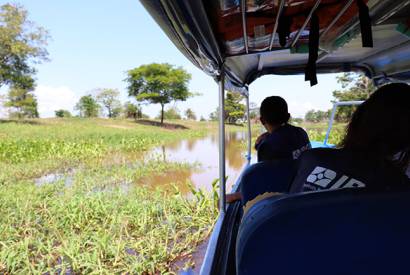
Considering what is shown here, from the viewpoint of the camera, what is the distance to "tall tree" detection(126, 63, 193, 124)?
97.7 feet

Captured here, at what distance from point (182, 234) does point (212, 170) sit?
527 centimetres

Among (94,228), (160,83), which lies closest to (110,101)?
(160,83)

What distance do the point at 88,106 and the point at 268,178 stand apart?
143 ft

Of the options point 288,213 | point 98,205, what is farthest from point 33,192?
point 288,213

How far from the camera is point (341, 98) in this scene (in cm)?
1902

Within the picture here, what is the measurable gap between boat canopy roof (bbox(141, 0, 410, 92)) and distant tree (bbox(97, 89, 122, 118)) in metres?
45.6

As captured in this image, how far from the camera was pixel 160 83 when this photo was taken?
29688 millimetres

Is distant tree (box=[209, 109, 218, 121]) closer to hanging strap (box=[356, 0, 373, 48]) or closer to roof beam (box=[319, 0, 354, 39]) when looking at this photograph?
roof beam (box=[319, 0, 354, 39])

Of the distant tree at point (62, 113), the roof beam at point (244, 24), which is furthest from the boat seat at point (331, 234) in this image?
the distant tree at point (62, 113)

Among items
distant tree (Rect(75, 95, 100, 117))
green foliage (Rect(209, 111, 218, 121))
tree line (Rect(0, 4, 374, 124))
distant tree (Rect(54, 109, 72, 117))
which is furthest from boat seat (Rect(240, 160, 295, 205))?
distant tree (Rect(54, 109, 72, 117))

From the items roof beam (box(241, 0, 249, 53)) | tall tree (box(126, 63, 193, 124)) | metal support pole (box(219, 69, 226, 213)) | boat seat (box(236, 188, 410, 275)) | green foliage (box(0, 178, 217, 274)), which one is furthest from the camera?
tall tree (box(126, 63, 193, 124))

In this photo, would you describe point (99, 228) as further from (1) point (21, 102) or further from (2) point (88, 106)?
(2) point (88, 106)

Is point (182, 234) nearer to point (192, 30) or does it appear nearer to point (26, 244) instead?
point (26, 244)

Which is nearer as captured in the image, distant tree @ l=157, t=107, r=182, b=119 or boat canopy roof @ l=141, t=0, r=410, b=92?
boat canopy roof @ l=141, t=0, r=410, b=92
